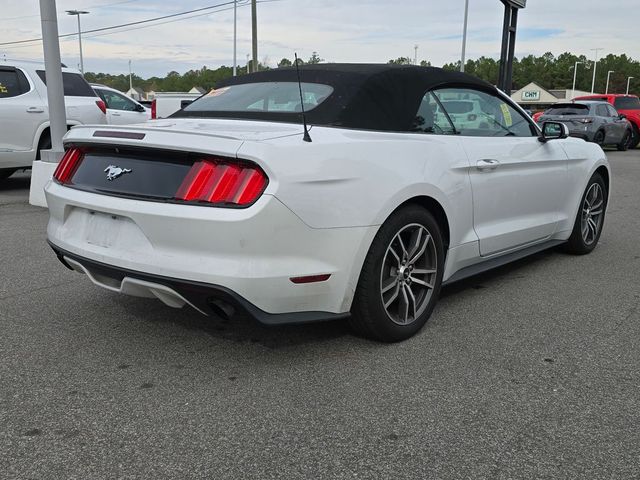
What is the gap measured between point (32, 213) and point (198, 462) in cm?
604

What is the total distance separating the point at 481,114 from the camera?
4.29 metres

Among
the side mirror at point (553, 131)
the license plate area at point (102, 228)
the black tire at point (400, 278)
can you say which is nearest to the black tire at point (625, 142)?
the side mirror at point (553, 131)

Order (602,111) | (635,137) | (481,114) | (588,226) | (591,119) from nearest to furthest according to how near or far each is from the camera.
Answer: (481,114) < (588,226) < (591,119) < (602,111) < (635,137)

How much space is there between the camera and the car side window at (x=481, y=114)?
13.1 ft

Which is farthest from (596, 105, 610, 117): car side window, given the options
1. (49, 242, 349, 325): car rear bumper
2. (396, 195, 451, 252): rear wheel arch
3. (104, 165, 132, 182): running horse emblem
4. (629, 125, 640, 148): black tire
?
(104, 165, 132, 182): running horse emblem

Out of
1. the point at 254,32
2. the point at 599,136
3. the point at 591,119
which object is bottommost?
the point at 599,136

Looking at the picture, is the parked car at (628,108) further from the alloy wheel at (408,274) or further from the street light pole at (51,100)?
the alloy wheel at (408,274)

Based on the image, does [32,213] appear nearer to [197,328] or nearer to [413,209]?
[197,328]

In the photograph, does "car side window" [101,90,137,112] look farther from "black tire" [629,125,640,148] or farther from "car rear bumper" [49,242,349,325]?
"black tire" [629,125,640,148]

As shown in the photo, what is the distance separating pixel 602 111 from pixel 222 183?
18877 millimetres

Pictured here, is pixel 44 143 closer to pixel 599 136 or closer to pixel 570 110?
pixel 570 110

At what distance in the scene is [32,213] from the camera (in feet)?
24.5

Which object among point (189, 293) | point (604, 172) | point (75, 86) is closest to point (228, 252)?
point (189, 293)

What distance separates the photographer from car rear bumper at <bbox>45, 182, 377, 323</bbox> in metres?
2.78
